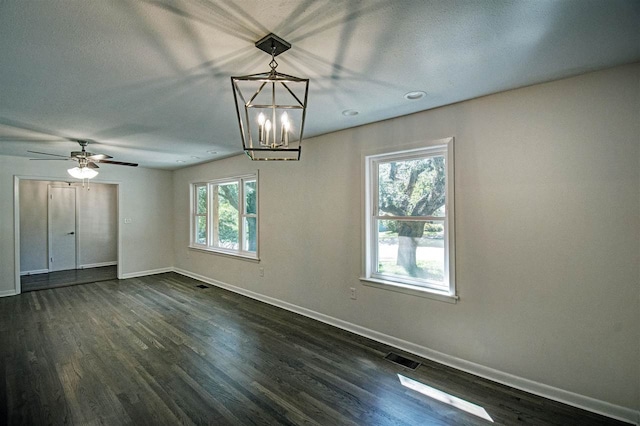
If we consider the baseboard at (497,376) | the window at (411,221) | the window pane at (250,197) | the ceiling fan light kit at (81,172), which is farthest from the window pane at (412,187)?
the ceiling fan light kit at (81,172)

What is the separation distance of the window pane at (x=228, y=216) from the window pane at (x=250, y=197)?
38 cm

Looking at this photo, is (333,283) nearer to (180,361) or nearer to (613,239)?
(180,361)

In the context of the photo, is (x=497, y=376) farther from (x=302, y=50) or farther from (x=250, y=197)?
(x=250, y=197)

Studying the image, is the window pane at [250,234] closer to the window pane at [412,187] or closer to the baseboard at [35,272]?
the window pane at [412,187]

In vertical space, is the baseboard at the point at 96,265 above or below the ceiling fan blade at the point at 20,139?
below

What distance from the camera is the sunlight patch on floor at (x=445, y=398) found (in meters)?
2.14

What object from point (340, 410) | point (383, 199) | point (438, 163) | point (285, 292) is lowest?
point (340, 410)

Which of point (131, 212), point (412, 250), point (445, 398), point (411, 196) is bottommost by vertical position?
point (445, 398)

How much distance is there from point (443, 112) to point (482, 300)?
1.80 m

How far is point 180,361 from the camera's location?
2.90 meters

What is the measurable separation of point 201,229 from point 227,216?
1.11 meters

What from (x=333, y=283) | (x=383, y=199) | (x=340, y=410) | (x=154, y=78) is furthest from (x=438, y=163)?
(x=154, y=78)

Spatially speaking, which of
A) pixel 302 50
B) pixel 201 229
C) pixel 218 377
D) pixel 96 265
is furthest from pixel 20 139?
pixel 96 265

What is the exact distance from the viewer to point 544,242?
2338mm
